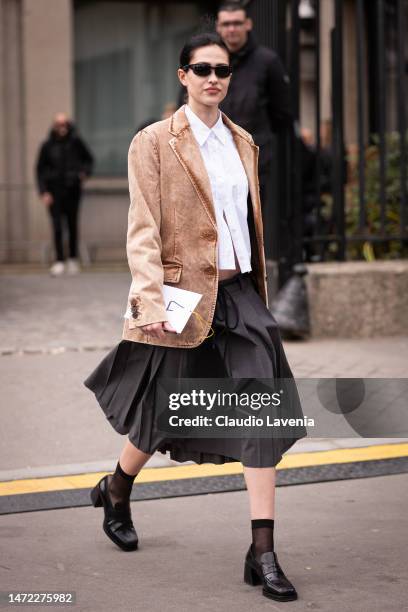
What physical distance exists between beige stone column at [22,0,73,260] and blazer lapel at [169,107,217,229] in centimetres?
1253

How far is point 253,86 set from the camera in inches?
324

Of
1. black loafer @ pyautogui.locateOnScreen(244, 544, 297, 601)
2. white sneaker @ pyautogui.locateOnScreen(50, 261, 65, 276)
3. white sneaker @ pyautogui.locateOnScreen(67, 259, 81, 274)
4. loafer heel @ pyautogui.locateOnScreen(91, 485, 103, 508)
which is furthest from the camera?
white sneaker @ pyautogui.locateOnScreen(67, 259, 81, 274)

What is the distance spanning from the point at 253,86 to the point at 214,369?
4.05 m

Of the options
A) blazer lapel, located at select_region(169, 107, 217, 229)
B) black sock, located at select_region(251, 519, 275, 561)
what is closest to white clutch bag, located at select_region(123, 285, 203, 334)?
blazer lapel, located at select_region(169, 107, 217, 229)

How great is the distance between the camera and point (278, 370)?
4.54 m

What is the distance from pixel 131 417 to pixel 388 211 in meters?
5.30

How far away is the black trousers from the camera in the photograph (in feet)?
49.8

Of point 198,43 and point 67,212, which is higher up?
point 198,43

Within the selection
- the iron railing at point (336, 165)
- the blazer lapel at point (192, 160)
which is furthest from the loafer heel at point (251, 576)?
the iron railing at point (336, 165)

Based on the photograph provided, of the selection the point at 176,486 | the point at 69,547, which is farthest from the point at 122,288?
the point at 69,547

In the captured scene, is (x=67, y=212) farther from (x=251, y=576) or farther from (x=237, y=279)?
(x=251, y=576)

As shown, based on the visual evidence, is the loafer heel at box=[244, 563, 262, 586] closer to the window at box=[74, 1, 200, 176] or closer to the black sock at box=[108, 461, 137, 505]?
the black sock at box=[108, 461, 137, 505]

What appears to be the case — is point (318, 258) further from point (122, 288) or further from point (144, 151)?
point (144, 151)

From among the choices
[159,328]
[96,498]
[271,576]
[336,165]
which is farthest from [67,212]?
[271,576]
